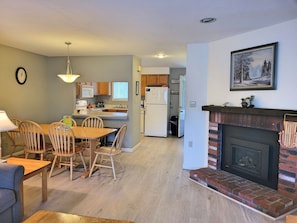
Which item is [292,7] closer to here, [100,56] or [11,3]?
[11,3]

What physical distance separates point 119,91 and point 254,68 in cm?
505

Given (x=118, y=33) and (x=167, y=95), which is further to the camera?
(x=167, y=95)

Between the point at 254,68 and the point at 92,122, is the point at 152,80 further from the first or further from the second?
the point at 254,68

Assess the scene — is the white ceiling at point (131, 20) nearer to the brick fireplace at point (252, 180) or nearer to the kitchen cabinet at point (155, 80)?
the brick fireplace at point (252, 180)

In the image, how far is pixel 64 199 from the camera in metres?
2.94

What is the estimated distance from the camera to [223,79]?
3.71 meters

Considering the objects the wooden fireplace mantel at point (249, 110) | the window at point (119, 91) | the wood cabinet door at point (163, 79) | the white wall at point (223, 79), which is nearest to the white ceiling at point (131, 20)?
the white wall at point (223, 79)

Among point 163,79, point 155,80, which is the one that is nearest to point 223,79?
point 163,79

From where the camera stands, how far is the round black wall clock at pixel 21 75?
474 cm

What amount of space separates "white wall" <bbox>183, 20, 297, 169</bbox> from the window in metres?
3.79

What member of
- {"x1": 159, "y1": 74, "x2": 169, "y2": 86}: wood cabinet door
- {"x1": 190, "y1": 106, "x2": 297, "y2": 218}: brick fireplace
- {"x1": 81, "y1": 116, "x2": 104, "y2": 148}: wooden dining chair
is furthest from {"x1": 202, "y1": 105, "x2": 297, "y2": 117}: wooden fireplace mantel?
{"x1": 159, "y1": 74, "x2": 169, "y2": 86}: wood cabinet door

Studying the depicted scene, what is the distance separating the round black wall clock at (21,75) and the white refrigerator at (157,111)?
11.6 ft

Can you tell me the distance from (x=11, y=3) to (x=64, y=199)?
7.57 feet

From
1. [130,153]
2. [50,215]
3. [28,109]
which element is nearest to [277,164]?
[50,215]
